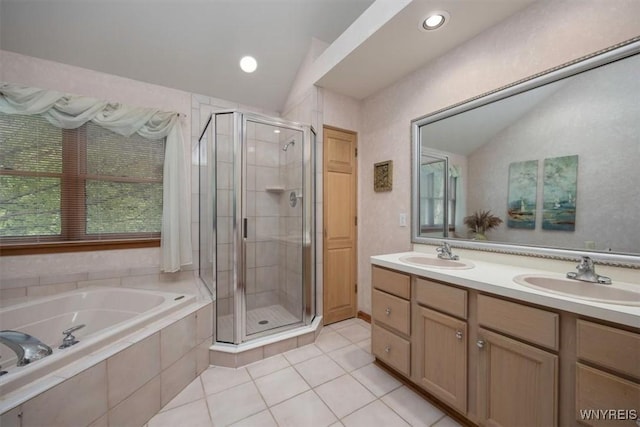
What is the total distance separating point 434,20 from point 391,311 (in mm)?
1940

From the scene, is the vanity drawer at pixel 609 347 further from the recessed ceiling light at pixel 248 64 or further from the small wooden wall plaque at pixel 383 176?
the recessed ceiling light at pixel 248 64

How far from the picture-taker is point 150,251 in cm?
229

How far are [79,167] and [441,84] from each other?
313 centimetres

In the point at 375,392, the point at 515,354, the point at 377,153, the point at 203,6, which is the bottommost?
the point at 375,392

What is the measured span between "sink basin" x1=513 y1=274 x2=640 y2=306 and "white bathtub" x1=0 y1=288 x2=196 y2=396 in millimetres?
2077

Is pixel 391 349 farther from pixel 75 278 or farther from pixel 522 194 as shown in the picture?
pixel 75 278

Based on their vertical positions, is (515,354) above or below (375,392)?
above

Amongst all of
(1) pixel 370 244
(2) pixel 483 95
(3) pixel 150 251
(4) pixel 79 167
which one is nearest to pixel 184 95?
(4) pixel 79 167

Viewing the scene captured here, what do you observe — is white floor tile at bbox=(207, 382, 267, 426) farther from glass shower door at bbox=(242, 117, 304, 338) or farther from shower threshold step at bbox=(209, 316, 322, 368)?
glass shower door at bbox=(242, 117, 304, 338)

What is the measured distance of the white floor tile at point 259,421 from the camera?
1.26 metres

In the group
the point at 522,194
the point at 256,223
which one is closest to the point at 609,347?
the point at 522,194

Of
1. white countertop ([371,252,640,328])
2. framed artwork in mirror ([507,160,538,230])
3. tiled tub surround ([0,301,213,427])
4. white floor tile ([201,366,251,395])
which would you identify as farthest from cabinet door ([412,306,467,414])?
tiled tub surround ([0,301,213,427])

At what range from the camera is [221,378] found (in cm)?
163

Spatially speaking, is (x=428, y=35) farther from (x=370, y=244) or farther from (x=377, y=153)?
(x=370, y=244)
